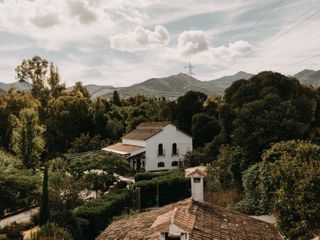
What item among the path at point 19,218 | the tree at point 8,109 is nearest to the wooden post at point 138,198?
the path at point 19,218

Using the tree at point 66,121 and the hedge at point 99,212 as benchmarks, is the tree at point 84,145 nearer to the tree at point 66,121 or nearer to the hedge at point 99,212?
the tree at point 66,121

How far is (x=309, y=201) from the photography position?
1325 cm

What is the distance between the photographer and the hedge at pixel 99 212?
66.1ft

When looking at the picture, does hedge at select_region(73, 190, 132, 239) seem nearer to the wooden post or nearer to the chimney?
the wooden post

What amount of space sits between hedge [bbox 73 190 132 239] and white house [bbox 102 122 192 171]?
79.9ft

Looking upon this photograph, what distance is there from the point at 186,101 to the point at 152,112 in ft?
37.1

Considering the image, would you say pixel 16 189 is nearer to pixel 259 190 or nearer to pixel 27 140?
pixel 259 190

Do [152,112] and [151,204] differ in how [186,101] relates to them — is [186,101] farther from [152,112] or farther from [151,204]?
[151,204]

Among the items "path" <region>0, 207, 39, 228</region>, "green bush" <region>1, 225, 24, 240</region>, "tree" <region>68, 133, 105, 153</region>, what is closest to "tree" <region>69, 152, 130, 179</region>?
"path" <region>0, 207, 39, 228</region>

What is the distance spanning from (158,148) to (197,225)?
3723 centimetres

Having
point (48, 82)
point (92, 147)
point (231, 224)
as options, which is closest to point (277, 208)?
point (231, 224)

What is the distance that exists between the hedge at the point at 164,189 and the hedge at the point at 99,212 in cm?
435

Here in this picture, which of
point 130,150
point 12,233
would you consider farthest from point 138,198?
point 130,150

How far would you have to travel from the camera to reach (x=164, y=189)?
2862 centimetres
